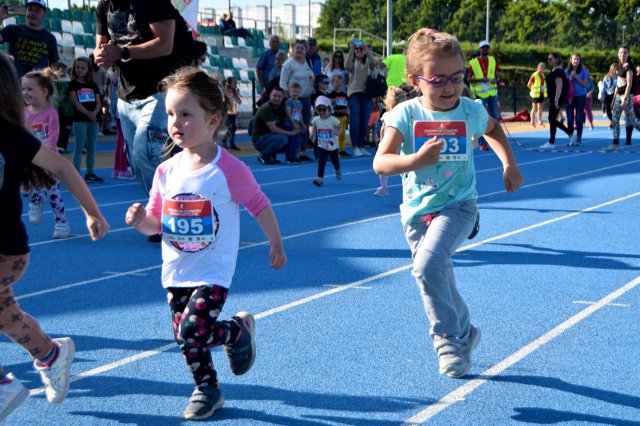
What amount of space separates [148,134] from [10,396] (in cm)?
399

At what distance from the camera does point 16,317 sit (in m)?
3.84

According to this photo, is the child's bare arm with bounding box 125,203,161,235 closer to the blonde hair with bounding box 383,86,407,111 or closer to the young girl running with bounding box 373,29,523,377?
the young girl running with bounding box 373,29,523,377

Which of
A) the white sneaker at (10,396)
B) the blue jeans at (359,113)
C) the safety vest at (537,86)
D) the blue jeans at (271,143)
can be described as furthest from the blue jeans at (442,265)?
the safety vest at (537,86)

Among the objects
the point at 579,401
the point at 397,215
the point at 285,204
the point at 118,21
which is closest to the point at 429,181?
the point at 579,401

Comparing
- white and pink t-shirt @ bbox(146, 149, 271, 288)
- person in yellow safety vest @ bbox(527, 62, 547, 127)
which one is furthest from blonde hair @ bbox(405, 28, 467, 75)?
person in yellow safety vest @ bbox(527, 62, 547, 127)

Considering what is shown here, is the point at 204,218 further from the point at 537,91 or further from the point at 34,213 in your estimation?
the point at 537,91

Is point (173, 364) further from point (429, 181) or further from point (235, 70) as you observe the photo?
point (235, 70)

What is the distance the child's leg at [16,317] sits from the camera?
366 cm

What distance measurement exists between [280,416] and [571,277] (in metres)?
3.65

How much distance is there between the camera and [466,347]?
4.55 metres

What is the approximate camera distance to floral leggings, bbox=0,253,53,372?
12.0 ft

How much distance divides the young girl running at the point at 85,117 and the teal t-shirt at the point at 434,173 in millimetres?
8978

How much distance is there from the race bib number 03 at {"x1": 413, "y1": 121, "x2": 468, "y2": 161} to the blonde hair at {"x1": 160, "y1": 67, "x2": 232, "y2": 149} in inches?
39.7

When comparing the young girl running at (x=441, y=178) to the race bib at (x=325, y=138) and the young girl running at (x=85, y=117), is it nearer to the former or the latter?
the race bib at (x=325, y=138)
